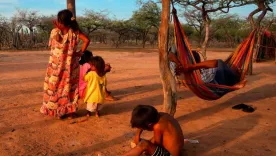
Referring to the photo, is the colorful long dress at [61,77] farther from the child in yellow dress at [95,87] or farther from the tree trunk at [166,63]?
the tree trunk at [166,63]

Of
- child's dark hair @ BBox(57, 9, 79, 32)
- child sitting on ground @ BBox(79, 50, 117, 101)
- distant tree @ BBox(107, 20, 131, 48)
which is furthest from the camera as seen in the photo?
distant tree @ BBox(107, 20, 131, 48)

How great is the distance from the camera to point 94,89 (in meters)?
4.25

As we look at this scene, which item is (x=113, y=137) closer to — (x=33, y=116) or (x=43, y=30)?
Answer: (x=33, y=116)

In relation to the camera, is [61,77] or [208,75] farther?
[208,75]

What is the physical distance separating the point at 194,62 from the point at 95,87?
1.78 m

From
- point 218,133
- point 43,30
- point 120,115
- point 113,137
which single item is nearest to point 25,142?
point 113,137

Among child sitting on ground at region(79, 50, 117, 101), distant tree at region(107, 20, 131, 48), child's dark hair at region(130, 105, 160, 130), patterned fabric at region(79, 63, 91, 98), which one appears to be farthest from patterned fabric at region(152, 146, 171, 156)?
distant tree at region(107, 20, 131, 48)

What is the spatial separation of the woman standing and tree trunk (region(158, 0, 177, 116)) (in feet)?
3.40

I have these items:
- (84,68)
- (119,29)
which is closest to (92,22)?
(119,29)

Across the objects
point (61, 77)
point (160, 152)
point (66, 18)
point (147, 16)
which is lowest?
point (160, 152)

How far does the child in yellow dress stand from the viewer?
4230 mm

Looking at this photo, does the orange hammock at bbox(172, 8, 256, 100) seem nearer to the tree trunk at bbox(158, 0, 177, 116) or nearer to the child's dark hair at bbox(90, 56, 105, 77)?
the tree trunk at bbox(158, 0, 177, 116)

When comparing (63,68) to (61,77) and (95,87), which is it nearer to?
(61,77)

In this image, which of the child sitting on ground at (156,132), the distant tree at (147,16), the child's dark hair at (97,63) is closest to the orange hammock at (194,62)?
the child's dark hair at (97,63)
